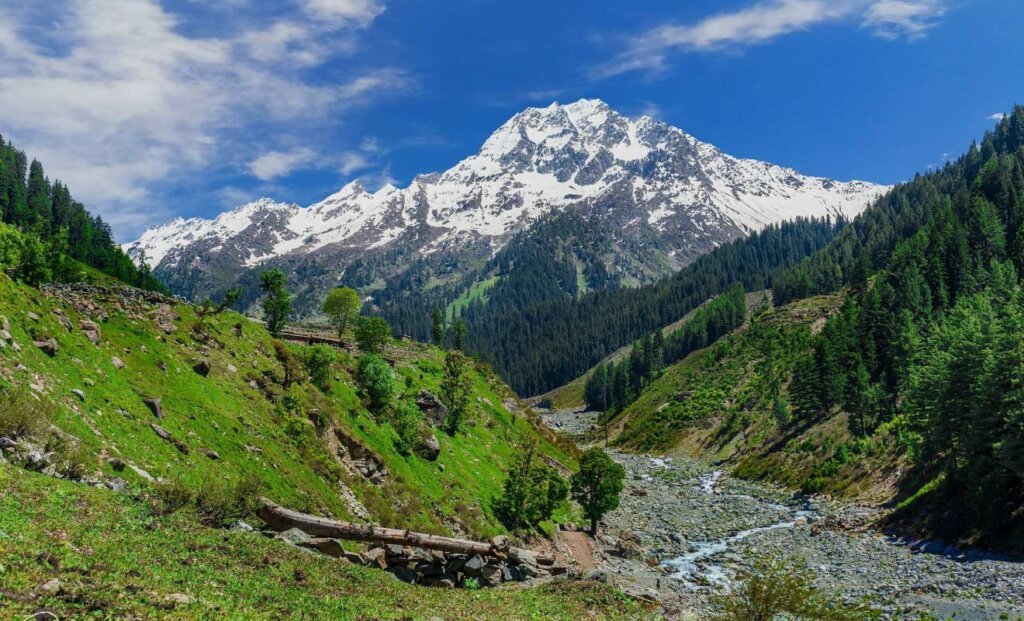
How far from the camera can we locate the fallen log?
24281 millimetres

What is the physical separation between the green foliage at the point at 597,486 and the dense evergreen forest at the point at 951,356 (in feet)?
95.5

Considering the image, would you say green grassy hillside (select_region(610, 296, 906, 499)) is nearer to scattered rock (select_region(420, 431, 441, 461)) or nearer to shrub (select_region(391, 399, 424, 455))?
scattered rock (select_region(420, 431, 441, 461))

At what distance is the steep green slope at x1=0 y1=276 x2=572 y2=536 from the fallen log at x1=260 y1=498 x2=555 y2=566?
348cm

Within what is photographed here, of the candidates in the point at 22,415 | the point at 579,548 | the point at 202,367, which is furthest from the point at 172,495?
the point at 579,548

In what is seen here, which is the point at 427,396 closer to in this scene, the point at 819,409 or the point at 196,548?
the point at 196,548

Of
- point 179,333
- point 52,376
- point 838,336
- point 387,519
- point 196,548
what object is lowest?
point 387,519

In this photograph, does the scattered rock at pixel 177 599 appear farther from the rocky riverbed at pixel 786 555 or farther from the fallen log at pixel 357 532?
the rocky riverbed at pixel 786 555

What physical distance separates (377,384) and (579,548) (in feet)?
74.8

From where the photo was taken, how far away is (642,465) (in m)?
115

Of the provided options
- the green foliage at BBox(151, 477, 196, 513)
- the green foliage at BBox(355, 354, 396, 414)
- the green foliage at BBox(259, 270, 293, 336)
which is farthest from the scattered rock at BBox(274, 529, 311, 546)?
the green foliage at BBox(259, 270, 293, 336)

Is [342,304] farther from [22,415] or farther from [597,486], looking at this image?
[22,415]

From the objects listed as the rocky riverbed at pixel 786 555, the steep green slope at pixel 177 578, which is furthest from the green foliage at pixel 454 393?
the steep green slope at pixel 177 578

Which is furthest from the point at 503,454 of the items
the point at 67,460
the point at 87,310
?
the point at 67,460

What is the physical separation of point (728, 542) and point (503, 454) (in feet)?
84.8
